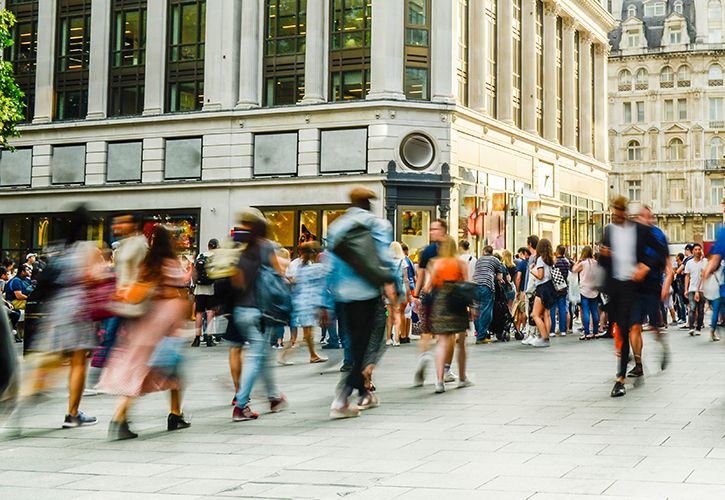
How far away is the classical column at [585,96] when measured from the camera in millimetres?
51156

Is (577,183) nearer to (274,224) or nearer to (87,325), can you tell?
(274,224)

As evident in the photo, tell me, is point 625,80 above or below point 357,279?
→ above

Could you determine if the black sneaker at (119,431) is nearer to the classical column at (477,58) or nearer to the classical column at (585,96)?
the classical column at (477,58)

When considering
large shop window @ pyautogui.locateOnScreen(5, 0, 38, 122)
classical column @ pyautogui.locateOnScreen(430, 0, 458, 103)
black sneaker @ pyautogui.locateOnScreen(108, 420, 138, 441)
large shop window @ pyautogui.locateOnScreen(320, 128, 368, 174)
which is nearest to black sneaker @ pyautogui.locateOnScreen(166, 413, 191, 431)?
black sneaker @ pyautogui.locateOnScreen(108, 420, 138, 441)

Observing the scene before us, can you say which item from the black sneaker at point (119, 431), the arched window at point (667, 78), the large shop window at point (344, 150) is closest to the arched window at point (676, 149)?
the arched window at point (667, 78)

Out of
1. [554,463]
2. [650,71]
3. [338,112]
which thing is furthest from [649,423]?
[650,71]

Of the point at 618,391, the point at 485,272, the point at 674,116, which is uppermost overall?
the point at 674,116

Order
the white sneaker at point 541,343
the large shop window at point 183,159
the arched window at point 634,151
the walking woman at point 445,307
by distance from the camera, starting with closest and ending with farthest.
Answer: the walking woman at point 445,307 < the white sneaker at point 541,343 < the large shop window at point 183,159 < the arched window at point 634,151

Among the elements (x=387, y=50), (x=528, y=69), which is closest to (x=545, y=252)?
(x=387, y=50)

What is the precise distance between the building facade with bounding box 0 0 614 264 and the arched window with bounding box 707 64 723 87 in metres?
40.9

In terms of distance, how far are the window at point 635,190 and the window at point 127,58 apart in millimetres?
52162

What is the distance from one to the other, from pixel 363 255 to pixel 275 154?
27.0 m

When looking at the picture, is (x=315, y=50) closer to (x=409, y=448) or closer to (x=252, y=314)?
(x=252, y=314)

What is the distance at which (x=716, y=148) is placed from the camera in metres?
77.4
